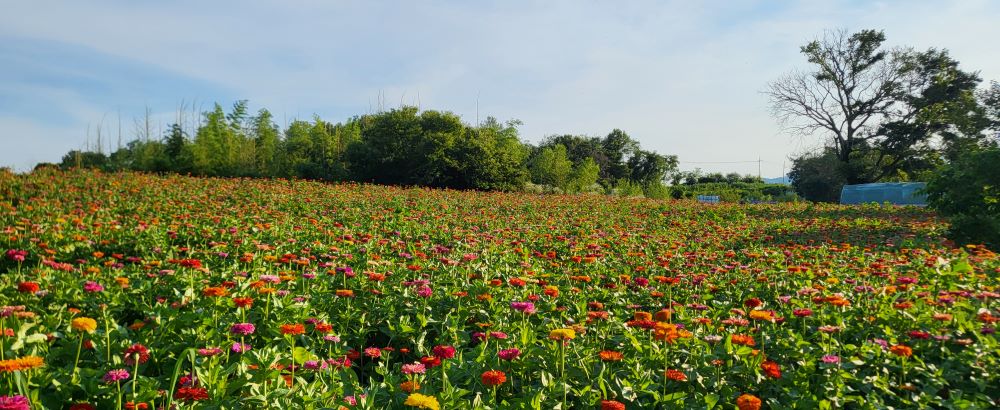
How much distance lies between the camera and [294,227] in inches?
271

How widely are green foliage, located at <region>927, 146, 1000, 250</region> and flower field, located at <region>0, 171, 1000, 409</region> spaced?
2.96 m

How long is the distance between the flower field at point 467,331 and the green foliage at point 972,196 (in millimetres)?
2959

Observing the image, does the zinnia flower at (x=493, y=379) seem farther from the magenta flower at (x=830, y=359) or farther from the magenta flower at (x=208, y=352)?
the magenta flower at (x=830, y=359)

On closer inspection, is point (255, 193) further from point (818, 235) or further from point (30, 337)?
point (818, 235)

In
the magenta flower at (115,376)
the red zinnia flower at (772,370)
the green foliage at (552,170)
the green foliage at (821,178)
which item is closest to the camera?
the magenta flower at (115,376)

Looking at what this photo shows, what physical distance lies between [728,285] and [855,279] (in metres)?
1.03

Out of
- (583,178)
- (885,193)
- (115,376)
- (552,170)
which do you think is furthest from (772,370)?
(885,193)

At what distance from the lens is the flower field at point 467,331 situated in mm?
1974

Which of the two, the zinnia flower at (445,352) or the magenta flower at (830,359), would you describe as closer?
the zinnia flower at (445,352)

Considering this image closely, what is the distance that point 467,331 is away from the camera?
9.93ft

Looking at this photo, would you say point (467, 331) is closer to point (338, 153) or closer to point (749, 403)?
point (749, 403)

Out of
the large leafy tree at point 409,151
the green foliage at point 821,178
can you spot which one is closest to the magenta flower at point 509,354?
the large leafy tree at point 409,151

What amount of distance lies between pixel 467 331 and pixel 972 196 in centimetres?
993

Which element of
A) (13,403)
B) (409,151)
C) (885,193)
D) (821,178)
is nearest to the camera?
(13,403)
